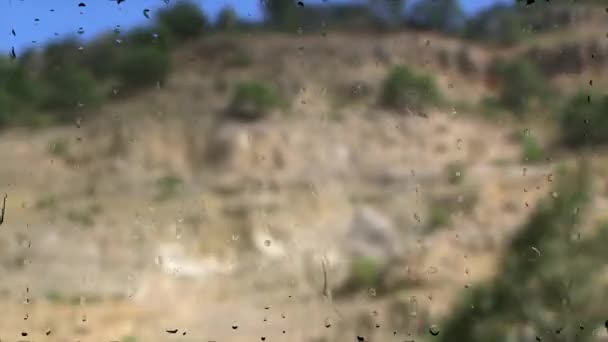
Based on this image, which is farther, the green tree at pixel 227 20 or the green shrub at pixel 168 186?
the green shrub at pixel 168 186

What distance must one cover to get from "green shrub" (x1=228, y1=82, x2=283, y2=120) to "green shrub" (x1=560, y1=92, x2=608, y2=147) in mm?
771

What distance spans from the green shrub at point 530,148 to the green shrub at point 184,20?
0.69 metres

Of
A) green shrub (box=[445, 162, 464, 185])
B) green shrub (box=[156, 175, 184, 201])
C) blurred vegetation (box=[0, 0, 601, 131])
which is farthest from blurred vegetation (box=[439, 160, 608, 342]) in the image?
green shrub (box=[156, 175, 184, 201])

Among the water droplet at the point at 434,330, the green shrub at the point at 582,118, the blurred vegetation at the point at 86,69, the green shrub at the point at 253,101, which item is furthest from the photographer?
the green shrub at the point at 253,101

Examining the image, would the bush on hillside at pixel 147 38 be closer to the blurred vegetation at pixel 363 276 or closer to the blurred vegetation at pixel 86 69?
the blurred vegetation at pixel 86 69

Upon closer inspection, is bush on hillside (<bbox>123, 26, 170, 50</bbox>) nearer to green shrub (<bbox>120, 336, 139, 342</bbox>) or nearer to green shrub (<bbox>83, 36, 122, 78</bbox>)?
green shrub (<bbox>83, 36, 122, 78</bbox>)

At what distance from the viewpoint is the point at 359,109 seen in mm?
1637

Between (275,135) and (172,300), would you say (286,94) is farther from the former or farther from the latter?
(172,300)

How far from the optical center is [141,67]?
1.45m

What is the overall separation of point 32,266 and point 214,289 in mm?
457

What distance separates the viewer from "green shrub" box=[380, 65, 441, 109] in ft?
4.66

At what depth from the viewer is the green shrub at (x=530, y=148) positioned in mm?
1290

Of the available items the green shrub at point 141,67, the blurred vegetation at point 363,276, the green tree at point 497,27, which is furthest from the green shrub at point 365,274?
the green shrub at point 141,67

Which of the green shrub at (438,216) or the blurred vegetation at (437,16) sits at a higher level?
the blurred vegetation at (437,16)
